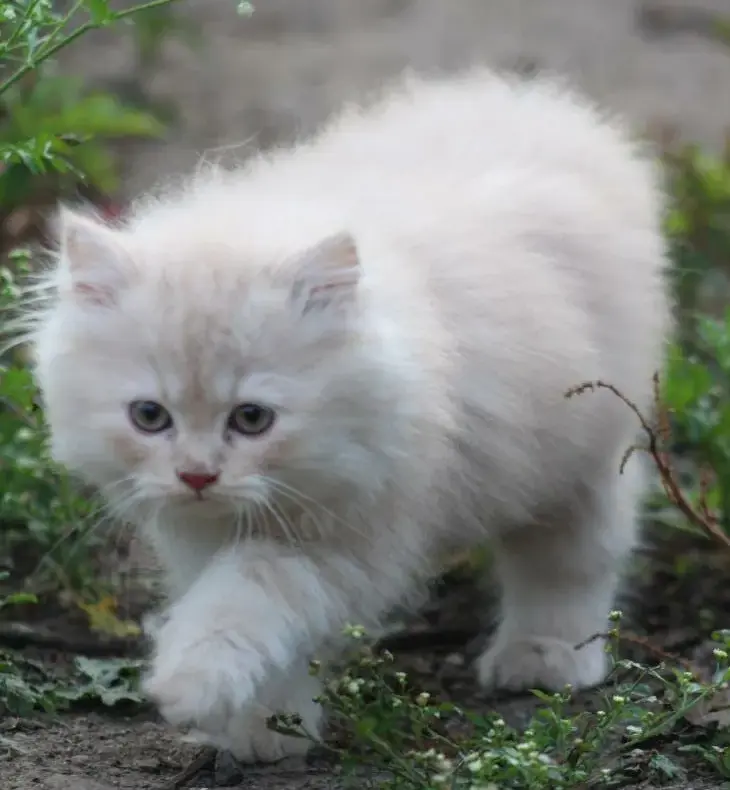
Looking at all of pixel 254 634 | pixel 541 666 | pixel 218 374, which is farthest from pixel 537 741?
pixel 541 666

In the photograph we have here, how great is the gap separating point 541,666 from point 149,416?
3.99ft

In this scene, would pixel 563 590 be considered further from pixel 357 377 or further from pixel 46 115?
pixel 46 115

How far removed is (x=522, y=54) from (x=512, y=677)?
432 centimetres

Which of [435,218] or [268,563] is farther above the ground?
[435,218]

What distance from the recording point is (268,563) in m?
2.39

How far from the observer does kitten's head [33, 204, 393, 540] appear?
90.1 inches

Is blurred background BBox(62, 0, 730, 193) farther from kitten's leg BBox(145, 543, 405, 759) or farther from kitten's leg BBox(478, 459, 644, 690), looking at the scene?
kitten's leg BBox(145, 543, 405, 759)

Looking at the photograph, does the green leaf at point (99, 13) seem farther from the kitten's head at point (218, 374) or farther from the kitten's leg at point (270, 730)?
the kitten's leg at point (270, 730)

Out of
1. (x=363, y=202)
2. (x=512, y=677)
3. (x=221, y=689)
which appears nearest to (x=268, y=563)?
(x=221, y=689)

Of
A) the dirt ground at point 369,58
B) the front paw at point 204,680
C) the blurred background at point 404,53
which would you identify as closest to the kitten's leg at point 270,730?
the front paw at point 204,680

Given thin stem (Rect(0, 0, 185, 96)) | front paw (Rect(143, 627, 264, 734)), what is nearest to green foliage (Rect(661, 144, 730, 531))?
front paw (Rect(143, 627, 264, 734))

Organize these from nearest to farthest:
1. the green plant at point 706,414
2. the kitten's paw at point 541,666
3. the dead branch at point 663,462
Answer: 1. the dead branch at point 663,462
2. the kitten's paw at point 541,666
3. the green plant at point 706,414

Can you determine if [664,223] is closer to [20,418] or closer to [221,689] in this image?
[20,418]

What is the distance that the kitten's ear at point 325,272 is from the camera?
2352 millimetres
